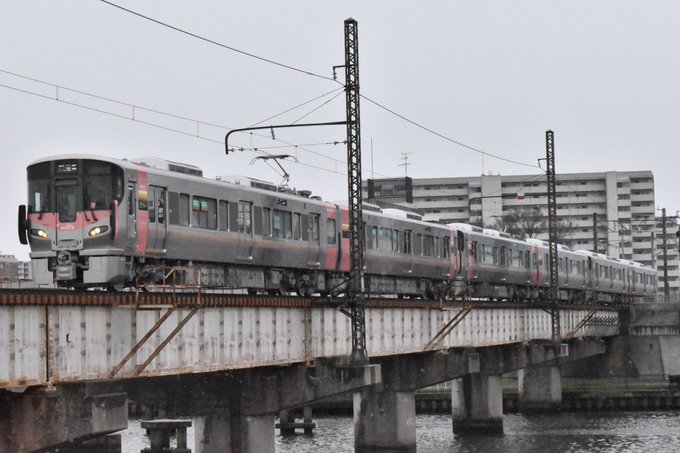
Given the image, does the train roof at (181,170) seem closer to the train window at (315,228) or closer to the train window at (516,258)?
the train window at (315,228)

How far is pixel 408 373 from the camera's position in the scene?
56875 millimetres

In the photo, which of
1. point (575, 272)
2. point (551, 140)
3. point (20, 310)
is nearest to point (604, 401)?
point (575, 272)

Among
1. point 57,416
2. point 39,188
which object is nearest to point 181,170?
point 39,188

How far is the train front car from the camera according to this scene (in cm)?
3384

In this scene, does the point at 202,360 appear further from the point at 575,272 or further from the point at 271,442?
the point at 575,272

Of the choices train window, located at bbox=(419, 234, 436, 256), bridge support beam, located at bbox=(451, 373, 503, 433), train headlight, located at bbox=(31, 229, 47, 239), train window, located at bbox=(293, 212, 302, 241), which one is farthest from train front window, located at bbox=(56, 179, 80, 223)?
bridge support beam, located at bbox=(451, 373, 503, 433)

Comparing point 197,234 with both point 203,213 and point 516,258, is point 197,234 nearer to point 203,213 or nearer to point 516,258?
point 203,213

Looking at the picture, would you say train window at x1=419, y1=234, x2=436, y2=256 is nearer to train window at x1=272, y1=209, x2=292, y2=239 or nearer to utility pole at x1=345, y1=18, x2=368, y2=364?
train window at x1=272, y1=209, x2=292, y2=239

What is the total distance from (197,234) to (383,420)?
21.2 m

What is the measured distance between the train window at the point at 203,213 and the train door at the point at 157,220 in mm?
1779

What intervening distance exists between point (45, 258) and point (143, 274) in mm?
2612

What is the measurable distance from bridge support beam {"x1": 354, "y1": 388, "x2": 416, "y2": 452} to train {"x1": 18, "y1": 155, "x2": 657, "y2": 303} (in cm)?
477

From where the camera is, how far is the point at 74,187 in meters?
34.9

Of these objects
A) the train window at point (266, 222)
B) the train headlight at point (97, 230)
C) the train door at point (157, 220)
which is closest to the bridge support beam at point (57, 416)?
the train headlight at point (97, 230)
